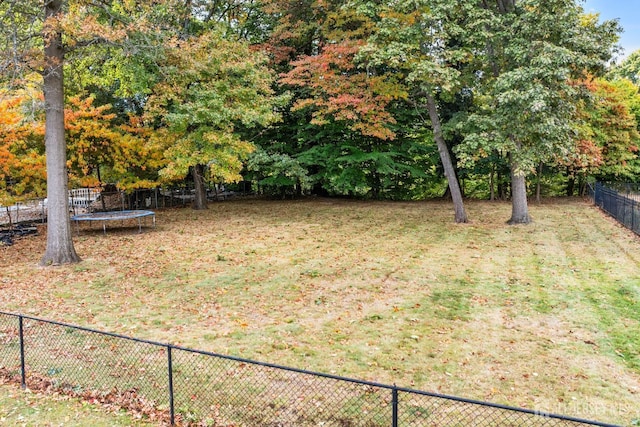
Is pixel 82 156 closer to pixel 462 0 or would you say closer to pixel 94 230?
pixel 94 230

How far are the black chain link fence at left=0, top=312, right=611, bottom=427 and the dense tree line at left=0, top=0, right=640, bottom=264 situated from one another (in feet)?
22.0

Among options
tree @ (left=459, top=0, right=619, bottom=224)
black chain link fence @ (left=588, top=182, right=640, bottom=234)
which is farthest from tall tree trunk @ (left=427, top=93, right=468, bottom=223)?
black chain link fence @ (left=588, top=182, right=640, bottom=234)

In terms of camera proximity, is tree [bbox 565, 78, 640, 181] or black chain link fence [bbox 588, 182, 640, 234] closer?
black chain link fence [bbox 588, 182, 640, 234]

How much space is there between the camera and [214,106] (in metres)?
17.9

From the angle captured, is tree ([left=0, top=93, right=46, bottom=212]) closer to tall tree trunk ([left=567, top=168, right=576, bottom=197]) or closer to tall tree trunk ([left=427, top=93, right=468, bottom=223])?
tall tree trunk ([left=427, top=93, right=468, bottom=223])

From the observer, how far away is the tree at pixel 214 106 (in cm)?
1780

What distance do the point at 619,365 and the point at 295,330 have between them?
194 inches

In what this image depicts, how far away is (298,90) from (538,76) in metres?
12.4

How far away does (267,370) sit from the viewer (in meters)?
6.43

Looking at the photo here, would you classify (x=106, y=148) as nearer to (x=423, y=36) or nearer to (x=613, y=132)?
(x=423, y=36)

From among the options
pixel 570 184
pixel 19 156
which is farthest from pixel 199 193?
pixel 570 184

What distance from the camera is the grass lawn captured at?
6.36 meters

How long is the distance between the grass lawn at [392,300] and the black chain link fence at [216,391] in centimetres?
40

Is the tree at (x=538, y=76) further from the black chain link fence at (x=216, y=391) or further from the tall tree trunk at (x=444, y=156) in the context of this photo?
the black chain link fence at (x=216, y=391)
